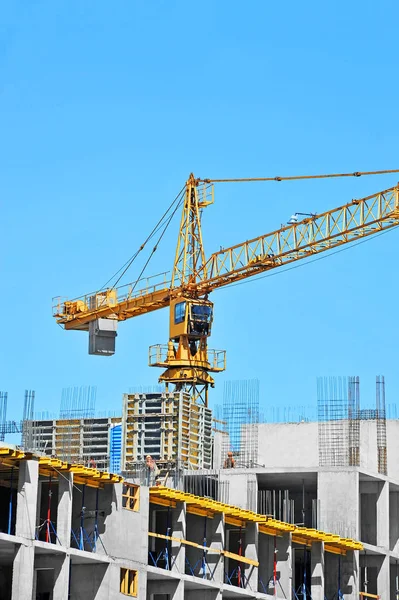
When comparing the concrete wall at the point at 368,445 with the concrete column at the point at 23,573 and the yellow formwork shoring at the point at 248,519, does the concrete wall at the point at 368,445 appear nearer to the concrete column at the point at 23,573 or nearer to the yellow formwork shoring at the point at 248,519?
the yellow formwork shoring at the point at 248,519

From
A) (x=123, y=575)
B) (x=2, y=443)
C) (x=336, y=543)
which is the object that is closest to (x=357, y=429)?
(x=336, y=543)

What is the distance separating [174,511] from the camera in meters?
64.6

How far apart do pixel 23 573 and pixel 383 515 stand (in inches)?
1165

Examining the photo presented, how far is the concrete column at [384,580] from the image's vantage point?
77688mm

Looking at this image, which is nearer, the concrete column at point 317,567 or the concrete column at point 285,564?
the concrete column at point 285,564

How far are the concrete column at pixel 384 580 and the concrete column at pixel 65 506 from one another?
83.4 ft

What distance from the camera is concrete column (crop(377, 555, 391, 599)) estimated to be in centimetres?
7769

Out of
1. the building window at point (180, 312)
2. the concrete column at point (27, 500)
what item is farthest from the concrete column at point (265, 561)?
the building window at point (180, 312)

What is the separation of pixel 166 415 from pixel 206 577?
2229 centimetres

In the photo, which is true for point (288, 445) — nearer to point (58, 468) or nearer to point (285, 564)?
point (285, 564)

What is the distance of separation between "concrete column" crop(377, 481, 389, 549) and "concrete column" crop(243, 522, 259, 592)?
12.1 metres

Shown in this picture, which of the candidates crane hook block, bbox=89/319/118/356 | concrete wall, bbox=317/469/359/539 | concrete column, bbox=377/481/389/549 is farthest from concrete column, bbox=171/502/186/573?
crane hook block, bbox=89/319/118/356

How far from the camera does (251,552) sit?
6856cm

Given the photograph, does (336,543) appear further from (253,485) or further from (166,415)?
(166,415)
